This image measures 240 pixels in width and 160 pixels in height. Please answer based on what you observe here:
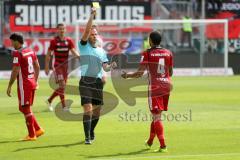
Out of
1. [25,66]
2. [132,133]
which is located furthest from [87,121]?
[132,133]

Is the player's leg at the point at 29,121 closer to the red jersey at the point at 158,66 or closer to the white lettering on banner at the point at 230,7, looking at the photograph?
the red jersey at the point at 158,66

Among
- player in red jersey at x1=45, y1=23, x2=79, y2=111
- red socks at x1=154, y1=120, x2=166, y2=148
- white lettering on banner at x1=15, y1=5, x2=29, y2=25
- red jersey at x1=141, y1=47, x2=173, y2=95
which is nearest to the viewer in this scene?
red socks at x1=154, y1=120, x2=166, y2=148

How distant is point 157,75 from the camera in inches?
497

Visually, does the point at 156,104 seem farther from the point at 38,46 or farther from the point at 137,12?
the point at 137,12

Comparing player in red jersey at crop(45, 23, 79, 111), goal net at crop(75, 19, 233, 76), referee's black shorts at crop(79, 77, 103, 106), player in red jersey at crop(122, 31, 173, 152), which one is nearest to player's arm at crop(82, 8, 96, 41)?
referee's black shorts at crop(79, 77, 103, 106)

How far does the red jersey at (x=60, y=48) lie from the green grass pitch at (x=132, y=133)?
1498 millimetres

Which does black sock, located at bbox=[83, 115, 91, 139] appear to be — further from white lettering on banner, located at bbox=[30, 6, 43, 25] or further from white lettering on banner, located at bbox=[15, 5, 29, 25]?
white lettering on banner, located at bbox=[30, 6, 43, 25]

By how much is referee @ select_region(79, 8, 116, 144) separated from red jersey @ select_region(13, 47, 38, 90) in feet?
3.37

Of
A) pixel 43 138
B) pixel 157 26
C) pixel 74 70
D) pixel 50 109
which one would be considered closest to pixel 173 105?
pixel 50 109

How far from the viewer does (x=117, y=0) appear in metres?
44.6

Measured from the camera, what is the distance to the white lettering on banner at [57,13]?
4225 centimetres

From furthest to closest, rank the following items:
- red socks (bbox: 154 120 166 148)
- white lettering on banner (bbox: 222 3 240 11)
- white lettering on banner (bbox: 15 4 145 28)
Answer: white lettering on banner (bbox: 222 3 240 11) < white lettering on banner (bbox: 15 4 145 28) < red socks (bbox: 154 120 166 148)

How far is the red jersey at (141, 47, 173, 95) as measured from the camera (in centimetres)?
1242

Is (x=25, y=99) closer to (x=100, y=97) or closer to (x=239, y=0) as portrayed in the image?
(x=100, y=97)
